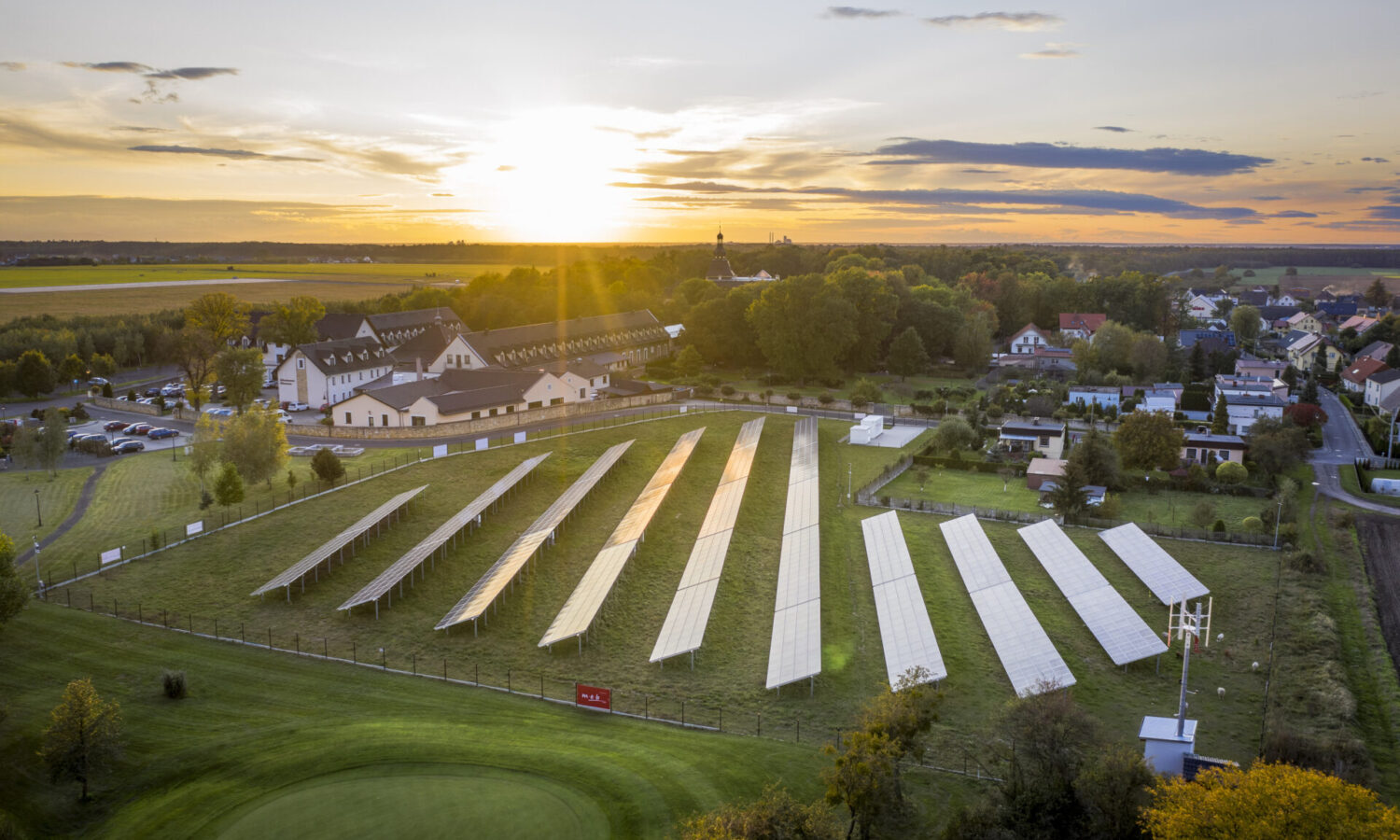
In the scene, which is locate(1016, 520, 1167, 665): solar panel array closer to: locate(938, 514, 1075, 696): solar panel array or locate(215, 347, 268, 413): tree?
locate(938, 514, 1075, 696): solar panel array

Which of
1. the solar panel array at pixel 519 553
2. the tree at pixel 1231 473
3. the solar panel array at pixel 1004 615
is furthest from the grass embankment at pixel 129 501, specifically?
the tree at pixel 1231 473

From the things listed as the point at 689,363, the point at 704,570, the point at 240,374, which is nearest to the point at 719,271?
the point at 689,363

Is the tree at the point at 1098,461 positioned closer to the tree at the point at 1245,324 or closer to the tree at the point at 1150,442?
the tree at the point at 1150,442

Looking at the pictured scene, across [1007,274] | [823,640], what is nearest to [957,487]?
[823,640]

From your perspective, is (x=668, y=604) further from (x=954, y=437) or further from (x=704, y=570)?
(x=954, y=437)

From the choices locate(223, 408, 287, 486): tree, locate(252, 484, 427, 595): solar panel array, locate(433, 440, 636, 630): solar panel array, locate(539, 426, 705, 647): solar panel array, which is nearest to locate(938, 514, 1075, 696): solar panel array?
locate(539, 426, 705, 647): solar panel array
